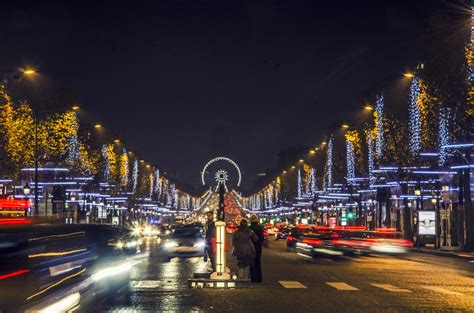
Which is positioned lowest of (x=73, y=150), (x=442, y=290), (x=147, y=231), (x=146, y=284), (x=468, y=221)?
(x=442, y=290)

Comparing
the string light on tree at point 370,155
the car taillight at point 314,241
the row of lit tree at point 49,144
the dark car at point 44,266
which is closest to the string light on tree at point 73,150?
the row of lit tree at point 49,144

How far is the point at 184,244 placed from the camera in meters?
45.8

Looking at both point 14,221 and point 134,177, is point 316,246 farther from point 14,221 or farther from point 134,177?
point 134,177

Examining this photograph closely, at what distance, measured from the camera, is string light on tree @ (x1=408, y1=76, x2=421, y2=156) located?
66625 mm

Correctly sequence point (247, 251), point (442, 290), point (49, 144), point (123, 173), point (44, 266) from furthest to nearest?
point (123, 173), point (49, 144), point (247, 251), point (442, 290), point (44, 266)

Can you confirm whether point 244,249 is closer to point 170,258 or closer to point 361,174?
point 170,258

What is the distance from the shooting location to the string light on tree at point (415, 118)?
66625 millimetres

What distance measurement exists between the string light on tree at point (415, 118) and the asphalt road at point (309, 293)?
3147 cm

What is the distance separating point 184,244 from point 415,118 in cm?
2922

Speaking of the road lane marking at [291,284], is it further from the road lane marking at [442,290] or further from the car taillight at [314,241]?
the car taillight at [314,241]

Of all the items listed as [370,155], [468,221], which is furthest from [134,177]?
[468,221]

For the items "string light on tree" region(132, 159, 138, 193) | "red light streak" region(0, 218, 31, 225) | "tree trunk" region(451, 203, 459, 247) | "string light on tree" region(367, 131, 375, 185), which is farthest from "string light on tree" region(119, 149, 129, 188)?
"red light streak" region(0, 218, 31, 225)

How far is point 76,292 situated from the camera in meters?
13.9

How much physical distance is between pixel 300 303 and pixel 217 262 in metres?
6.08
